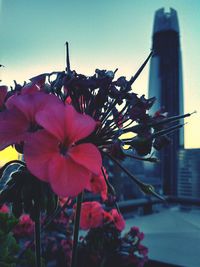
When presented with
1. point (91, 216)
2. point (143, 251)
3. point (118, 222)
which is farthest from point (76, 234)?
point (143, 251)

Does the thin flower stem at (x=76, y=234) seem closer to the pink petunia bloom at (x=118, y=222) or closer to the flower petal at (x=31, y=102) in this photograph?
the flower petal at (x=31, y=102)

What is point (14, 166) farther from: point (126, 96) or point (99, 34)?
point (99, 34)

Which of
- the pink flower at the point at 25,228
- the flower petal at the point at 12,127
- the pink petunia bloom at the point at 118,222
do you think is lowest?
the pink flower at the point at 25,228

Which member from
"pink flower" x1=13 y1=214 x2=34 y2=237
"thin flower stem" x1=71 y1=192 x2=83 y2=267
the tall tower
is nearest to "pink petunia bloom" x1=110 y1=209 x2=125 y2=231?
"pink flower" x1=13 y1=214 x2=34 y2=237

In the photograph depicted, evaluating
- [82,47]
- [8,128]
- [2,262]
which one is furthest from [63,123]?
[82,47]

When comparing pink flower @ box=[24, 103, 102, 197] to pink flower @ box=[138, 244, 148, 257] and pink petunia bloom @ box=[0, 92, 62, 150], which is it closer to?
pink petunia bloom @ box=[0, 92, 62, 150]

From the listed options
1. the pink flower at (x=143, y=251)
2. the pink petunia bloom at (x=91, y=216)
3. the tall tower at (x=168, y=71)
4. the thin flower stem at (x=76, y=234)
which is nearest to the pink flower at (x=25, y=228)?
the pink petunia bloom at (x=91, y=216)

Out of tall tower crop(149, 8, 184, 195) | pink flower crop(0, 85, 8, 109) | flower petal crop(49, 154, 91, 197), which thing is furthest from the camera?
tall tower crop(149, 8, 184, 195)

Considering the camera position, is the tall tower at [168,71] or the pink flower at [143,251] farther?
the tall tower at [168,71]

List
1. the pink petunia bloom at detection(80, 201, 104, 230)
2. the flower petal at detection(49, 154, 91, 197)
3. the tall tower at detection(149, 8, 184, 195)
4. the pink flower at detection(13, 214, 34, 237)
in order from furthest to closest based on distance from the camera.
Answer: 1. the tall tower at detection(149, 8, 184, 195)
2. the pink flower at detection(13, 214, 34, 237)
3. the pink petunia bloom at detection(80, 201, 104, 230)
4. the flower petal at detection(49, 154, 91, 197)
